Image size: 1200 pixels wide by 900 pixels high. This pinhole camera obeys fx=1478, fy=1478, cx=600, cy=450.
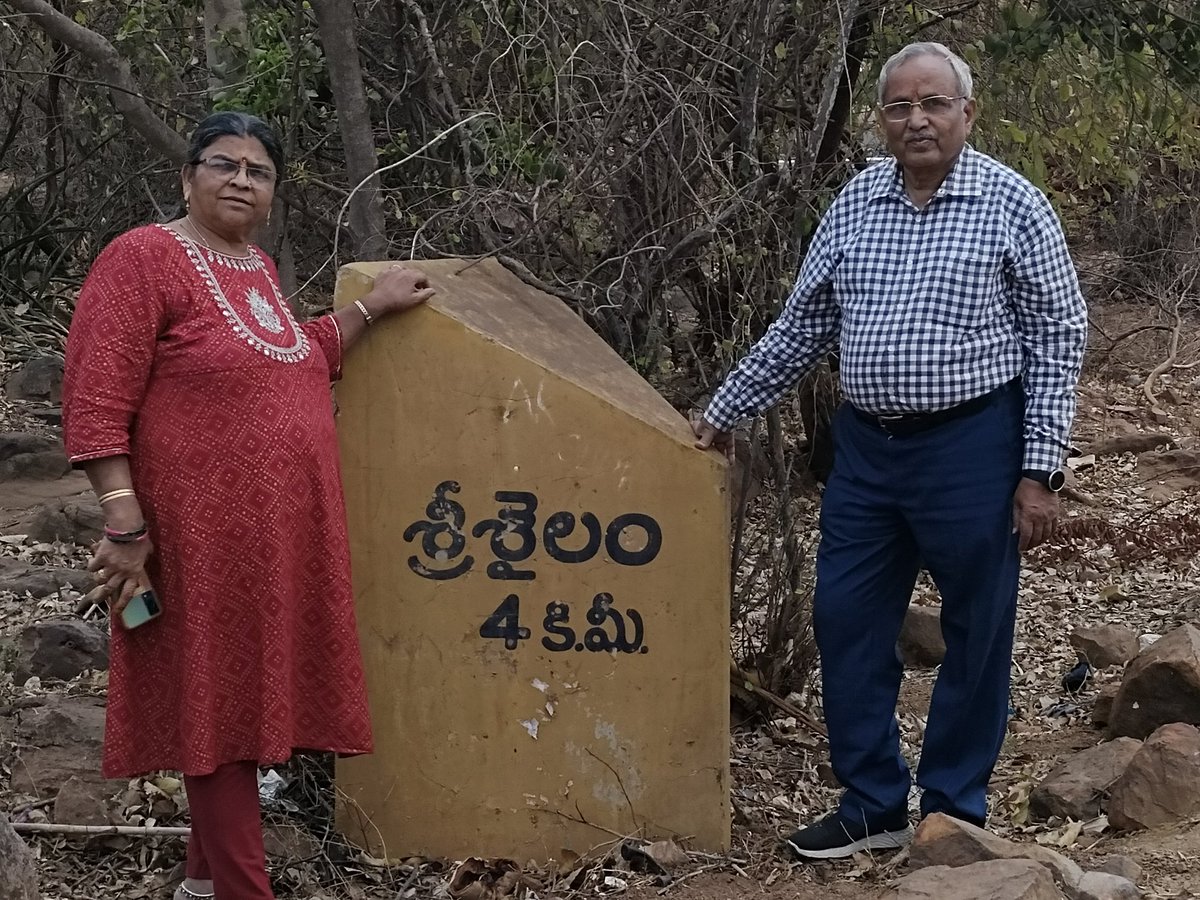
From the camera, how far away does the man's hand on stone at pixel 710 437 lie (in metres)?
3.53

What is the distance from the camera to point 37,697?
4520mm

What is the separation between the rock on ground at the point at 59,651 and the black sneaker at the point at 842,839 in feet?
8.04

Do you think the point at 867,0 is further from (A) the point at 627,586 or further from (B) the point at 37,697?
(B) the point at 37,697

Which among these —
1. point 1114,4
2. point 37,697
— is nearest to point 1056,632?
point 1114,4

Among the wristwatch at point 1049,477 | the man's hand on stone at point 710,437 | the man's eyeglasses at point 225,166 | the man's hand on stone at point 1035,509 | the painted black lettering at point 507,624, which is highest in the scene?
the man's eyeglasses at point 225,166

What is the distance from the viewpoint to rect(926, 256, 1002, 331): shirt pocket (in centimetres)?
328

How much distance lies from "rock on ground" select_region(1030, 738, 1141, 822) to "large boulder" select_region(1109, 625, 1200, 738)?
24 centimetres

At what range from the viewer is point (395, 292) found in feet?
11.3

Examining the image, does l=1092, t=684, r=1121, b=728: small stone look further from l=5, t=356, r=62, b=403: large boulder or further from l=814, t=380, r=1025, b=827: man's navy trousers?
l=5, t=356, r=62, b=403: large boulder

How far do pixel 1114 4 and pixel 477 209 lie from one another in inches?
86.3

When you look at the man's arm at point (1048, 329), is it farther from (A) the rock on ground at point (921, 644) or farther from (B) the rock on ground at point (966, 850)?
(A) the rock on ground at point (921, 644)

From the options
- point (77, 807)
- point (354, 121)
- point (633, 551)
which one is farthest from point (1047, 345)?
point (77, 807)

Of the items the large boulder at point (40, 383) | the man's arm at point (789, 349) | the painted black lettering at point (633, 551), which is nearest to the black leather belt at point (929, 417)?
the man's arm at point (789, 349)

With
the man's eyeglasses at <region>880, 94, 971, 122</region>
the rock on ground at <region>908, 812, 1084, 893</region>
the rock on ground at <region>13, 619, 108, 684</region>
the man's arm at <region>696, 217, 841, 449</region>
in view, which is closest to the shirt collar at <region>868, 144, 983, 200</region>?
the man's eyeglasses at <region>880, 94, 971, 122</region>
